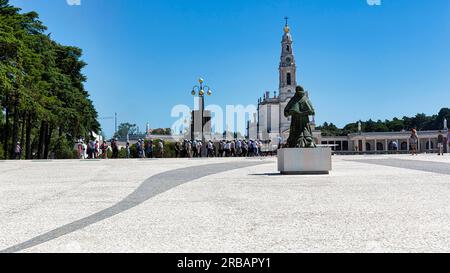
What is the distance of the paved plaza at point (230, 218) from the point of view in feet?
19.0

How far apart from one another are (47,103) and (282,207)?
1429 inches

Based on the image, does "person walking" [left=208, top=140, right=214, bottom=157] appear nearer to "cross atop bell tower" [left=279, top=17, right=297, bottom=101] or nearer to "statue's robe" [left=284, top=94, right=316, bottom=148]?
"statue's robe" [left=284, top=94, right=316, bottom=148]

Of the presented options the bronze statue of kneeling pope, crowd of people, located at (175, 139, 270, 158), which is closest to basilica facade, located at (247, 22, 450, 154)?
crowd of people, located at (175, 139, 270, 158)

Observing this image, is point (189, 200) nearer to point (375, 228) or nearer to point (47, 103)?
point (375, 228)

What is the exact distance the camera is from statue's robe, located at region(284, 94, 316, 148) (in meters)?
17.0

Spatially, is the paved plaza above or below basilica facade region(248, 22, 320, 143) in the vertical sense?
below

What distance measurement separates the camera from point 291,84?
12838 centimetres

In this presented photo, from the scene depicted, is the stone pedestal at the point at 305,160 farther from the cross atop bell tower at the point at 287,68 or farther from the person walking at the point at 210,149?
the cross atop bell tower at the point at 287,68

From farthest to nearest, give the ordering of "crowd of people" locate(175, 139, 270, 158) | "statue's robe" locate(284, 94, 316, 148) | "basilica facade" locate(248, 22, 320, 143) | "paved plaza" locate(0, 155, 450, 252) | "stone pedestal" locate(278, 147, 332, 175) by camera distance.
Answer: "basilica facade" locate(248, 22, 320, 143) → "crowd of people" locate(175, 139, 270, 158) → "statue's robe" locate(284, 94, 316, 148) → "stone pedestal" locate(278, 147, 332, 175) → "paved plaza" locate(0, 155, 450, 252)

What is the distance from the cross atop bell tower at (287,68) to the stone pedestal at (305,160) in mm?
107329

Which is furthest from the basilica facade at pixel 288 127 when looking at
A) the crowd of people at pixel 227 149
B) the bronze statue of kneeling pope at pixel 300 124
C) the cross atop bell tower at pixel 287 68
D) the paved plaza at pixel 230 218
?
the paved plaza at pixel 230 218

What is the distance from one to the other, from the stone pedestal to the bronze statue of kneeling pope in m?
0.45

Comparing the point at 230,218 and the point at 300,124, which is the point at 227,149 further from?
the point at 230,218
